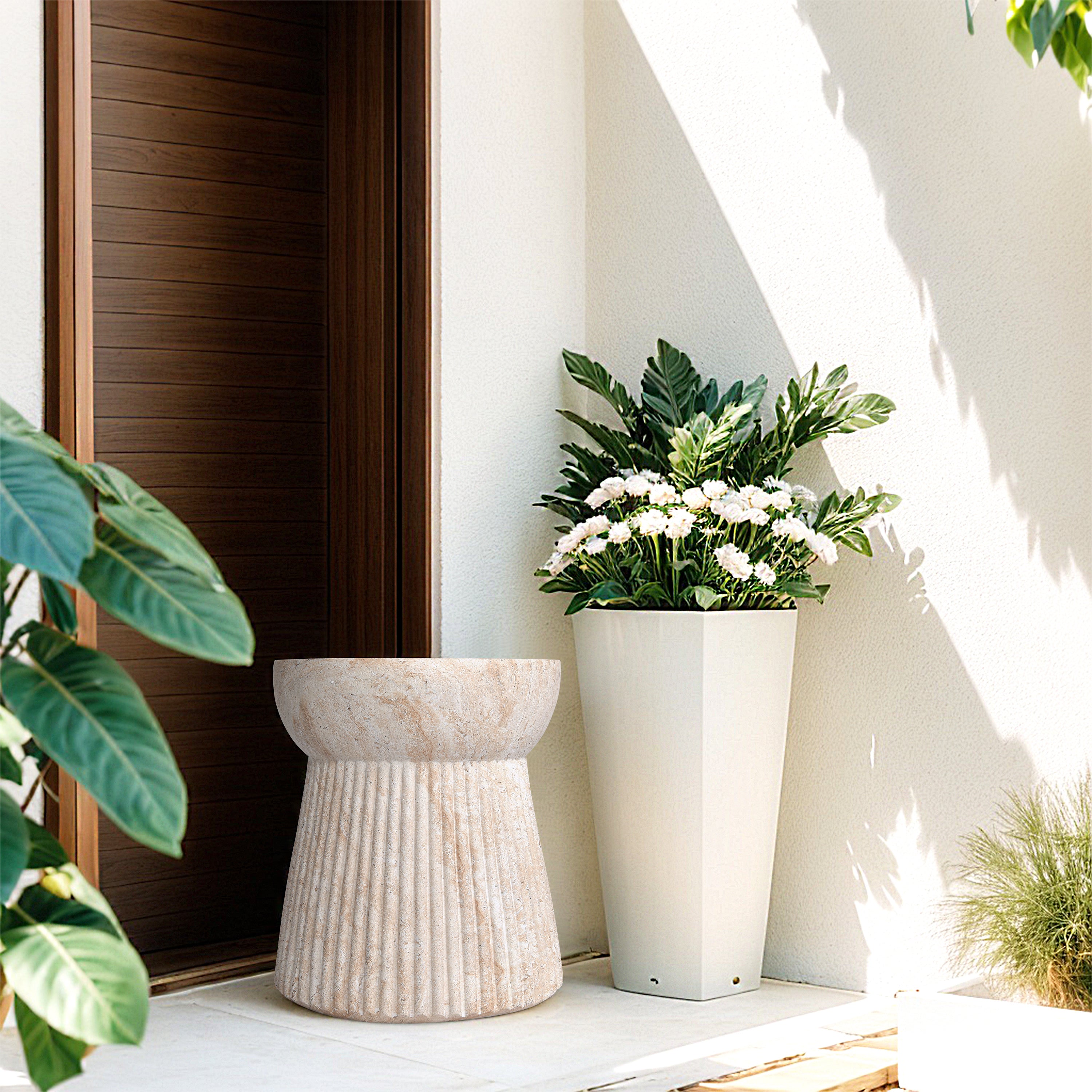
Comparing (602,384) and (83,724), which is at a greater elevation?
(602,384)

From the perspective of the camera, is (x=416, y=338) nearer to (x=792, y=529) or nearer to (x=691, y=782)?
(x=792, y=529)

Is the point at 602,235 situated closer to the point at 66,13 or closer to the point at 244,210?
the point at 244,210

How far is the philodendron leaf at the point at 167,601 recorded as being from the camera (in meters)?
1.33

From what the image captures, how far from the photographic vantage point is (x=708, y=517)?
2.93 m

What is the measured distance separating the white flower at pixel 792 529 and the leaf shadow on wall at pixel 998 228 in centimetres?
39

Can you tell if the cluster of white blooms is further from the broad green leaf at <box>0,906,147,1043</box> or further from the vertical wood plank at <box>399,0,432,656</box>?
the broad green leaf at <box>0,906,147,1043</box>

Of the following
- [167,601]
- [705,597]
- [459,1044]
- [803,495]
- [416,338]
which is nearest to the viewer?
[167,601]

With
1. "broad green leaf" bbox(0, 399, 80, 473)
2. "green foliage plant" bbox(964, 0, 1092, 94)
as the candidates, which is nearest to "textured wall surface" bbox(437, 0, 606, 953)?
"green foliage plant" bbox(964, 0, 1092, 94)

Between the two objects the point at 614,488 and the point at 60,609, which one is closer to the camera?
the point at 60,609

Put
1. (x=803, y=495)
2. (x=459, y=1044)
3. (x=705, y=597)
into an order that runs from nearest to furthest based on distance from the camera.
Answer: (x=459, y=1044) → (x=705, y=597) → (x=803, y=495)

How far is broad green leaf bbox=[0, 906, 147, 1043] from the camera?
4.12 ft

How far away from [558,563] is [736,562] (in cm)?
40

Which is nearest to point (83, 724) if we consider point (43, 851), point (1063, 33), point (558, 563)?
point (43, 851)

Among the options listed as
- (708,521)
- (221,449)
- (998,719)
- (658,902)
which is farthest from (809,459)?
(221,449)
